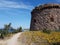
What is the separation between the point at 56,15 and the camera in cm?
3472

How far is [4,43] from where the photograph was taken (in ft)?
80.0

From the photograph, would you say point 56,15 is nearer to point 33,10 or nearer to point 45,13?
point 45,13

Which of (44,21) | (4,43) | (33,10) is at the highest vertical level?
(33,10)

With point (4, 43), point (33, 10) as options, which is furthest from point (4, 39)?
point (33, 10)

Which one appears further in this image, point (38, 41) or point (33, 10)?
point (33, 10)

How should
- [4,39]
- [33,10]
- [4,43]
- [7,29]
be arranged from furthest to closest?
[33,10], [7,29], [4,39], [4,43]

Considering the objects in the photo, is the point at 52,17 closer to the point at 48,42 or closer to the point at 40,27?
the point at 40,27

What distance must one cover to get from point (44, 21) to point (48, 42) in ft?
40.6

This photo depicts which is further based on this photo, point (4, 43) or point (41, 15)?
point (41, 15)

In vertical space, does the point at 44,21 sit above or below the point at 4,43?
above

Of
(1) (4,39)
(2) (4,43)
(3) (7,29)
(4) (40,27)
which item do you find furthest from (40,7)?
(2) (4,43)

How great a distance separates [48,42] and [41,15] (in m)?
13.0

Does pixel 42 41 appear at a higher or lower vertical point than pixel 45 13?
lower

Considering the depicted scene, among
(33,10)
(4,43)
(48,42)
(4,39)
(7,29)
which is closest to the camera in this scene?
(48,42)
